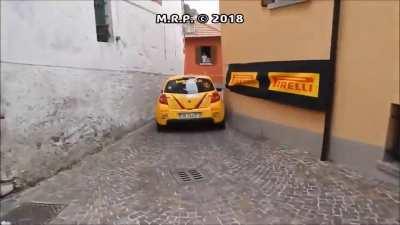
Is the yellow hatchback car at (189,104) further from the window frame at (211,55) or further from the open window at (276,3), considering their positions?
the window frame at (211,55)

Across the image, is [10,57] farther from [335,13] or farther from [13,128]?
[335,13]

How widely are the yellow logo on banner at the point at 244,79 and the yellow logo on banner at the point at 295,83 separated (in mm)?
600

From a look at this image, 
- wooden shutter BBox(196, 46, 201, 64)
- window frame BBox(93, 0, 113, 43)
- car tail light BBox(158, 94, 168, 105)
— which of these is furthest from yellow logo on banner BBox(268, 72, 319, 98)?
wooden shutter BBox(196, 46, 201, 64)

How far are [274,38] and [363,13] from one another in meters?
2.27

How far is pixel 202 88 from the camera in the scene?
28.5 feet

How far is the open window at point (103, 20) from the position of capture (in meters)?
7.45

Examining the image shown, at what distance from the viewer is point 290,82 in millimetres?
6070

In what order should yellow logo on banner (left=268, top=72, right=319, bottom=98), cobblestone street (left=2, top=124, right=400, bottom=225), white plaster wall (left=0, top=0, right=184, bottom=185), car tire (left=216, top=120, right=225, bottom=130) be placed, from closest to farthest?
cobblestone street (left=2, top=124, right=400, bottom=225), white plaster wall (left=0, top=0, right=184, bottom=185), yellow logo on banner (left=268, top=72, right=319, bottom=98), car tire (left=216, top=120, right=225, bottom=130)

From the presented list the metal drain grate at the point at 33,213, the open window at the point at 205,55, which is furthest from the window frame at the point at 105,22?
the open window at the point at 205,55

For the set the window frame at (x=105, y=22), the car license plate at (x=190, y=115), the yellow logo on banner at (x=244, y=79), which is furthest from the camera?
the car license plate at (x=190, y=115)

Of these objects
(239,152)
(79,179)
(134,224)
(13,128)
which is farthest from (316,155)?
(13,128)

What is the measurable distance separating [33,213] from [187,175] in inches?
84.7

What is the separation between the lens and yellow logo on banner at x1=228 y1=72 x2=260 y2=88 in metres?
7.38

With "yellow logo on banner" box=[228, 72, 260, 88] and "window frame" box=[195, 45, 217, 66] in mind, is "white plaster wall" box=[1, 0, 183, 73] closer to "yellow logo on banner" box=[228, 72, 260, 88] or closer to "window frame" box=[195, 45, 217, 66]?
"yellow logo on banner" box=[228, 72, 260, 88]
